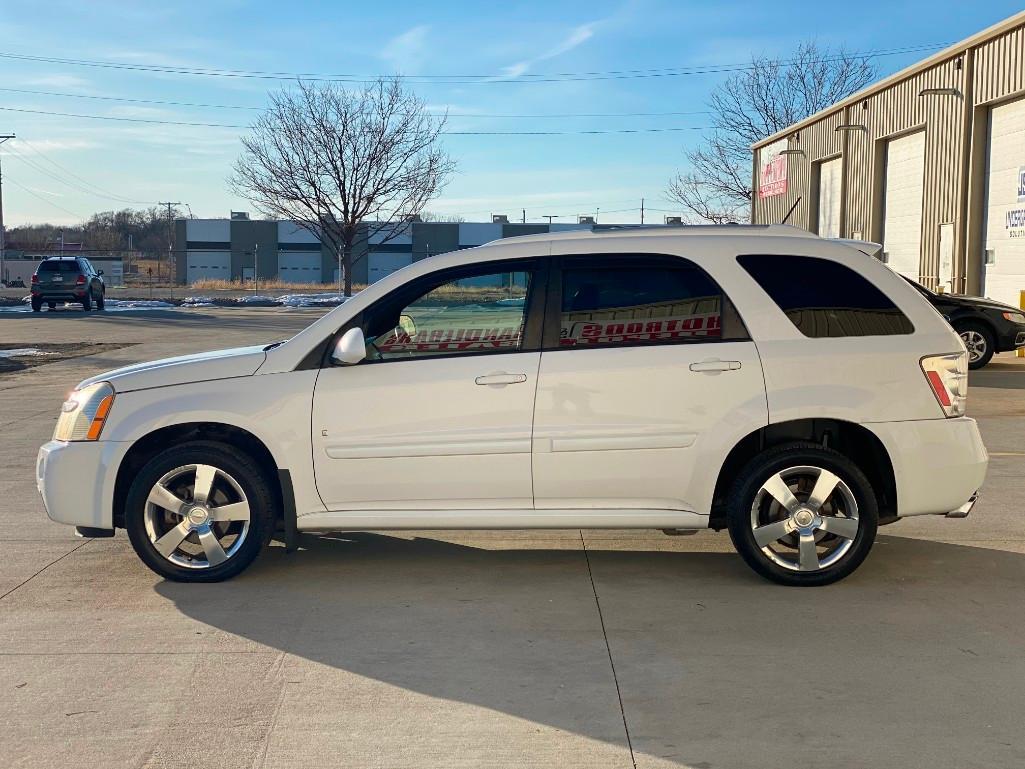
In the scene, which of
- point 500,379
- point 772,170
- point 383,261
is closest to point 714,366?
point 500,379

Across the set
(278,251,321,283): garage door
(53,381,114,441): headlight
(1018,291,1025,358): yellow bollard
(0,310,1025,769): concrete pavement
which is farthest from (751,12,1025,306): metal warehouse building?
(278,251,321,283): garage door

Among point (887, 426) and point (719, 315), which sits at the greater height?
point (719, 315)

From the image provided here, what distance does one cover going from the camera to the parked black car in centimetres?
1817

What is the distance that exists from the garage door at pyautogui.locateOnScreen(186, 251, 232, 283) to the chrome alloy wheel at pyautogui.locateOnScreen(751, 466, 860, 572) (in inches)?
3614

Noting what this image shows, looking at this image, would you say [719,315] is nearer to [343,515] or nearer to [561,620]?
[561,620]

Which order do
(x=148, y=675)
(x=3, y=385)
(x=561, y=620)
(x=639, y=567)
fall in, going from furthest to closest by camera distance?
1. (x=3, y=385)
2. (x=639, y=567)
3. (x=561, y=620)
4. (x=148, y=675)

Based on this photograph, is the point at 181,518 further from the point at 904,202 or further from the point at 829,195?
the point at 829,195

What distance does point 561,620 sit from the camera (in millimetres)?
5660

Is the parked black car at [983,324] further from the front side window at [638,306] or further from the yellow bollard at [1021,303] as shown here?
the front side window at [638,306]

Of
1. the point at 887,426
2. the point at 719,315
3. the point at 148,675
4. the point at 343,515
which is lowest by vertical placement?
the point at 148,675

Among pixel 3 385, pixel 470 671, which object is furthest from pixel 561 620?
pixel 3 385

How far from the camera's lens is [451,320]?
6285 millimetres

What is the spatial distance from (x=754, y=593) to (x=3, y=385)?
14201 mm

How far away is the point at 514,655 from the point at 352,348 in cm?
187
